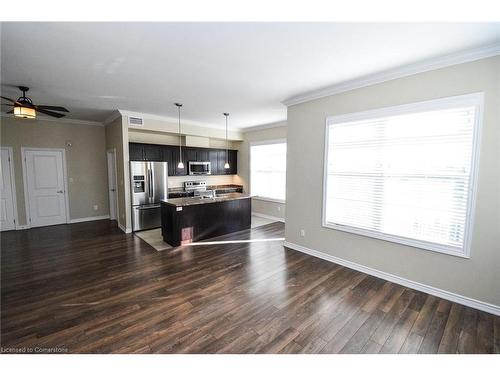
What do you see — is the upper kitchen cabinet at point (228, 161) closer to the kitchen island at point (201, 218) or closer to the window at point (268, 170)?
the window at point (268, 170)

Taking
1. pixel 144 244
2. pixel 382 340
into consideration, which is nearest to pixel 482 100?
pixel 382 340

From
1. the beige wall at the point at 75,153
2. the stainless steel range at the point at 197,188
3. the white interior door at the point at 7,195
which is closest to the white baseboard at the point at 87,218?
the beige wall at the point at 75,153

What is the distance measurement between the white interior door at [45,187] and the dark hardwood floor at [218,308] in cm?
213

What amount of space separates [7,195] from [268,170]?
676cm

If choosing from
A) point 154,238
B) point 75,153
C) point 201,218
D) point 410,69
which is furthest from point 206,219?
point 75,153

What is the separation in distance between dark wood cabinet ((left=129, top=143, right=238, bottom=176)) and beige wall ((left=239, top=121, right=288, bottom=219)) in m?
0.31

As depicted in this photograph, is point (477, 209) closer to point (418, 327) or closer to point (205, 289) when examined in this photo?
point (418, 327)

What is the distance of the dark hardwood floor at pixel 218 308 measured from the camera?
1.93m

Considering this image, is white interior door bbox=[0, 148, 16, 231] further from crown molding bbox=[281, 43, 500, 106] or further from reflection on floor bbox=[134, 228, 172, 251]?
crown molding bbox=[281, 43, 500, 106]

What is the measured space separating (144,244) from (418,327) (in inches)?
179

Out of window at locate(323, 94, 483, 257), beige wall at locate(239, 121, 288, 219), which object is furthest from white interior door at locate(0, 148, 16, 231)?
window at locate(323, 94, 483, 257)

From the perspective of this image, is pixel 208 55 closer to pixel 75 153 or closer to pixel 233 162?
pixel 233 162

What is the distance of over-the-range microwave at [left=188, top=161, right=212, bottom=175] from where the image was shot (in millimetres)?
6605
